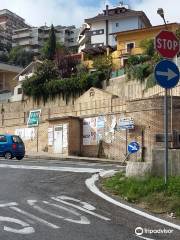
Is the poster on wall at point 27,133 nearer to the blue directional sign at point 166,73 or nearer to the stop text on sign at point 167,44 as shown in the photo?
the stop text on sign at point 167,44

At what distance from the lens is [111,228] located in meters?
7.68

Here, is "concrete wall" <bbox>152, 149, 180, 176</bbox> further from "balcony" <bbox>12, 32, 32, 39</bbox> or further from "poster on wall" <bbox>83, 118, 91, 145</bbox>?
"balcony" <bbox>12, 32, 32, 39</bbox>

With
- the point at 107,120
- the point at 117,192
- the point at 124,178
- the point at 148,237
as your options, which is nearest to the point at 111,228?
the point at 148,237

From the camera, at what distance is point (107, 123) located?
3709cm

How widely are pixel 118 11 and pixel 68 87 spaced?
43327 millimetres

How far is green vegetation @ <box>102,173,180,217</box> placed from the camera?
9.22 m

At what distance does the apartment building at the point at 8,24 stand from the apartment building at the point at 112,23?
69.3 m

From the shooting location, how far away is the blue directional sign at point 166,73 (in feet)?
33.4

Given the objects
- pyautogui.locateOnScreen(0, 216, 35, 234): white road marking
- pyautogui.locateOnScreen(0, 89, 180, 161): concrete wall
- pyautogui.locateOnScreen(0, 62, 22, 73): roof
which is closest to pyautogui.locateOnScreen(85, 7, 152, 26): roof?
pyautogui.locateOnScreen(0, 62, 22, 73): roof

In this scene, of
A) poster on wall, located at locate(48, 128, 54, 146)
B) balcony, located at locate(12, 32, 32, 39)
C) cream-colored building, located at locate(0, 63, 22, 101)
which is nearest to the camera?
poster on wall, located at locate(48, 128, 54, 146)

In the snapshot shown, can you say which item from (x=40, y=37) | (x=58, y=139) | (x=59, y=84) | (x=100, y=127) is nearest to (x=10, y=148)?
(x=100, y=127)

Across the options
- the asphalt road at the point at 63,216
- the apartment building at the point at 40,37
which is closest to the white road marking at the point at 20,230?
the asphalt road at the point at 63,216

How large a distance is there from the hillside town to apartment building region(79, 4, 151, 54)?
176 millimetres

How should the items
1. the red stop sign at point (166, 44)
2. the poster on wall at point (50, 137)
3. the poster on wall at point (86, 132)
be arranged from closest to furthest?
the red stop sign at point (166, 44) < the poster on wall at point (86, 132) < the poster on wall at point (50, 137)
